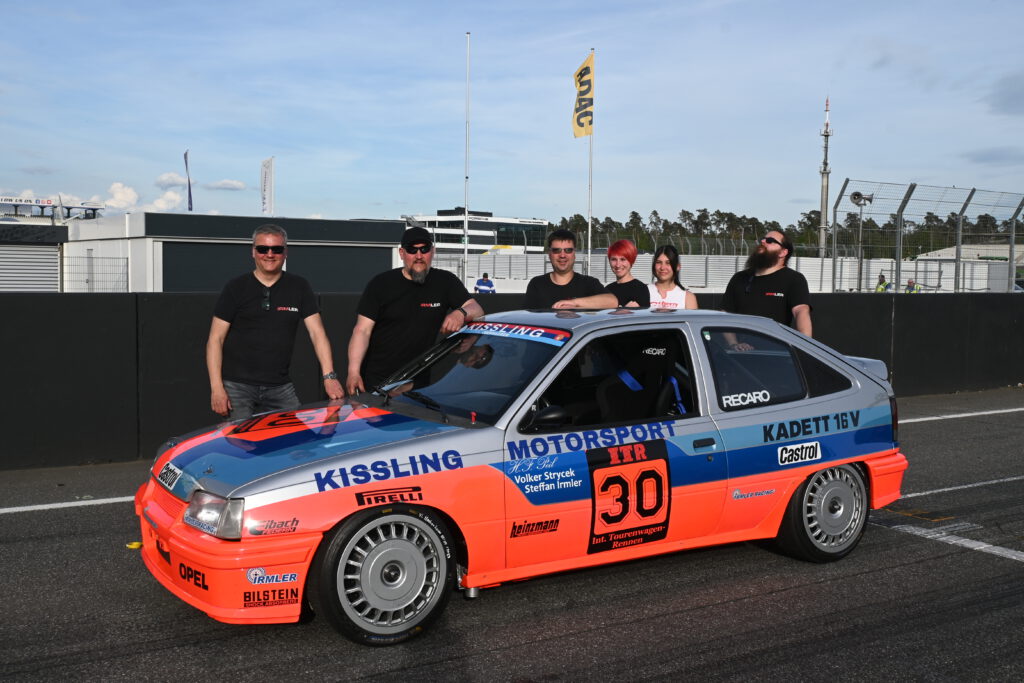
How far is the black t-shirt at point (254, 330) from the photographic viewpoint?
5613mm

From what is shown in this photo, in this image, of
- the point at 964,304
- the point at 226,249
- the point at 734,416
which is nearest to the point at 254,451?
the point at 734,416

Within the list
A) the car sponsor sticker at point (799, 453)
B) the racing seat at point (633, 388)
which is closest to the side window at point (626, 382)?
the racing seat at point (633, 388)

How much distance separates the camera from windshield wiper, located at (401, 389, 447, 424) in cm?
459

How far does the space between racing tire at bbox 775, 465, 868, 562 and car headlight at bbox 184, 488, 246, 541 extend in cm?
294

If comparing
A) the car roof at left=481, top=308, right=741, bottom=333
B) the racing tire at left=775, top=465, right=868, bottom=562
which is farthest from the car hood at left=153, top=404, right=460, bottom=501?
the racing tire at left=775, top=465, right=868, bottom=562

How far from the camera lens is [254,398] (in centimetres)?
569

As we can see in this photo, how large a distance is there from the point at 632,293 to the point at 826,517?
8.13ft

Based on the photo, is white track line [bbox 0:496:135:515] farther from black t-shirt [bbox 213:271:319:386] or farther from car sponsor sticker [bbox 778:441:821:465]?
car sponsor sticker [bbox 778:441:821:465]

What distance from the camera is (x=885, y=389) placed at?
5641 millimetres

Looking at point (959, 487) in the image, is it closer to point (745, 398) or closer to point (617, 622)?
point (745, 398)

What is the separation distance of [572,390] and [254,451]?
1529mm

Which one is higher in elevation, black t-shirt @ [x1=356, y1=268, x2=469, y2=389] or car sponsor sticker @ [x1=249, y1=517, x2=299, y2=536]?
black t-shirt @ [x1=356, y1=268, x2=469, y2=389]

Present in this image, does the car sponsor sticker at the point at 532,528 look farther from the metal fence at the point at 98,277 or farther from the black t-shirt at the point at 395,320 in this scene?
the metal fence at the point at 98,277

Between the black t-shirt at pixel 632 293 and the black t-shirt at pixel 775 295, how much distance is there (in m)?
0.60
